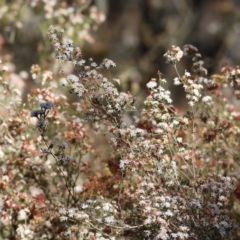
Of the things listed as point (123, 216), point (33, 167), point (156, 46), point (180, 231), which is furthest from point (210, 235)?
point (156, 46)

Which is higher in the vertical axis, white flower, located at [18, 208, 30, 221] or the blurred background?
the blurred background

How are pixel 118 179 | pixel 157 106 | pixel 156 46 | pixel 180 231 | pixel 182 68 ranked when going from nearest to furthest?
1. pixel 180 231
2. pixel 157 106
3. pixel 118 179
4. pixel 182 68
5. pixel 156 46

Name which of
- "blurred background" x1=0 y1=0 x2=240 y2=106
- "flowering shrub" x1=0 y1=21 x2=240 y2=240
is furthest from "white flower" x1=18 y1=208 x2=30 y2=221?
"blurred background" x1=0 y1=0 x2=240 y2=106

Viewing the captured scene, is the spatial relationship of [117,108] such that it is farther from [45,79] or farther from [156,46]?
[156,46]

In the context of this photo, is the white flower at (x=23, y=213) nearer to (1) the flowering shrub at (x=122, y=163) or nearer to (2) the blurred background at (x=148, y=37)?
(1) the flowering shrub at (x=122, y=163)

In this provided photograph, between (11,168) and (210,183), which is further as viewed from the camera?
(11,168)

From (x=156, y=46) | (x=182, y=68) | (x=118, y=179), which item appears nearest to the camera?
(x=118, y=179)

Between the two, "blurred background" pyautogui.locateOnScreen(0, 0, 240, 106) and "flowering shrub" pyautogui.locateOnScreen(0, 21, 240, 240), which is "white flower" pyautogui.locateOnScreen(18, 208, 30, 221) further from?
"blurred background" pyautogui.locateOnScreen(0, 0, 240, 106)
